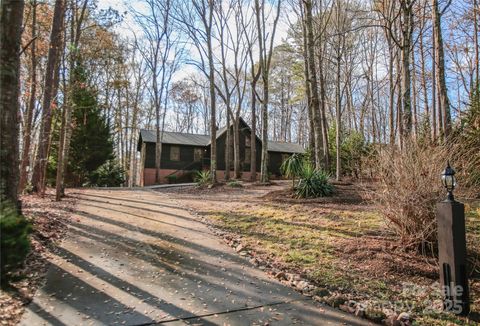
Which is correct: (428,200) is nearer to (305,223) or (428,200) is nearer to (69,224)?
(305,223)

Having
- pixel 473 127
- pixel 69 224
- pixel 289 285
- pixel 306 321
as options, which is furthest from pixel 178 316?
pixel 473 127

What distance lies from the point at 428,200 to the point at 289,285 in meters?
2.57

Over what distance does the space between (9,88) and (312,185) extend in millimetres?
7705

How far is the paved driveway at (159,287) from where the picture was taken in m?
3.27

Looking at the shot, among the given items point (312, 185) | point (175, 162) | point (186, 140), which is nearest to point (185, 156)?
point (175, 162)

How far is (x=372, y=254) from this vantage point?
496cm

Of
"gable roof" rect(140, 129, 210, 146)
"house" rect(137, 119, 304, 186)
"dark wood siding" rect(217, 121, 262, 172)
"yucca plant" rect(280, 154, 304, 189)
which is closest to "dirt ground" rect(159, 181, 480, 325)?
"yucca plant" rect(280, 154, 304, 189)

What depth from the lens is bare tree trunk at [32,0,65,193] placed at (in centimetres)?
957

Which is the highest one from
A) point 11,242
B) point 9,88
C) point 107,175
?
point 9,88

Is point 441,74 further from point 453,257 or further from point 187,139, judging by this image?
point 187,139

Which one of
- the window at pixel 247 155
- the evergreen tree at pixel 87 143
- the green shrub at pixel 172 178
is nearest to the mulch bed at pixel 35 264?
the evergreen tree at pixel 87 143

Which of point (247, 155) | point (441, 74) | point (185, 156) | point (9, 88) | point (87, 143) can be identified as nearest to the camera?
point (9, 88)

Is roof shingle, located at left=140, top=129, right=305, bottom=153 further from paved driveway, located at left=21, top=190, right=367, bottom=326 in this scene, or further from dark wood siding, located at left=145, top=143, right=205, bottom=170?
paved driveway, located at left=21, top=190, right=367, bottom=326

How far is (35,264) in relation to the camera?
438 cm
